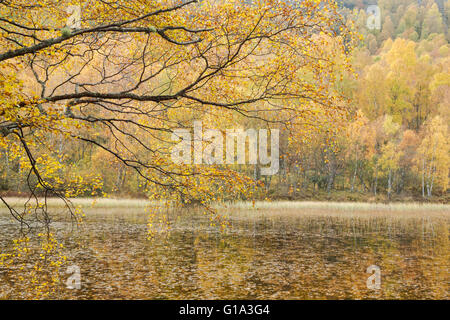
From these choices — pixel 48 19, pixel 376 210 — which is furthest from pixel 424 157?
pixel 48 19

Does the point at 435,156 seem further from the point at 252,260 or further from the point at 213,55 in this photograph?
the point at 213,55

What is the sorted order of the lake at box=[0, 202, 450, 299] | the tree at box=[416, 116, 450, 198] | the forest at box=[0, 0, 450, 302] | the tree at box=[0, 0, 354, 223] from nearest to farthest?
the tree at box=[0, 0, 354, 223] → the forest at box=[0, 0, 450, 302] → the lake at box=[0, 202, 450, 299] → the tree at box=[416, 116, 450, 198]

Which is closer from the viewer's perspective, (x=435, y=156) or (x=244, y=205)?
(x=244, y=205)

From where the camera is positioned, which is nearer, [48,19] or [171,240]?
[48,19]

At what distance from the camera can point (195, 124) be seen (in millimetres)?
10297

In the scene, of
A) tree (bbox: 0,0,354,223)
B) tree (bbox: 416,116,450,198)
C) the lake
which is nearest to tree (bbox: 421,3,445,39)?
tree (bbox: 416,116,450,198)

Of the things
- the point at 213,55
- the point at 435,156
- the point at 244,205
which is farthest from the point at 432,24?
the point at 213,55

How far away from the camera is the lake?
11180 millimetres

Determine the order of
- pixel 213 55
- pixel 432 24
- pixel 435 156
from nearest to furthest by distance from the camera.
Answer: pixel 213 55
pixel 435 156
pixel 432 24

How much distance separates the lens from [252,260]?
15.2m

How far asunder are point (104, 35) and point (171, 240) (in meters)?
11.2

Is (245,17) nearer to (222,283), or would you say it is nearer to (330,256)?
(222,283)

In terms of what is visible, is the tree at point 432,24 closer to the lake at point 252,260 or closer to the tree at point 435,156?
the tree at point 435,156

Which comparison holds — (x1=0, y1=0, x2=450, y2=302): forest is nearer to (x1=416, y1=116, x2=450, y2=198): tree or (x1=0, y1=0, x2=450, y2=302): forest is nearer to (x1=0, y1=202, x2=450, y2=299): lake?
(x1=0, y1=202, x2=450, y2=299): lake
